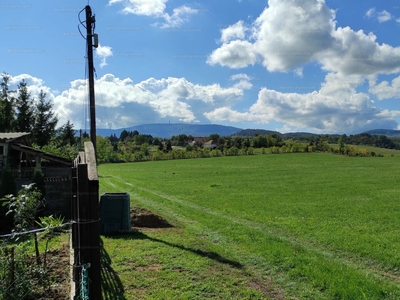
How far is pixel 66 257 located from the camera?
24.3 feet

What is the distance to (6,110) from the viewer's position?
39.7 metres

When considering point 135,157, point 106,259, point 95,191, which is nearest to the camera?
point 95,191

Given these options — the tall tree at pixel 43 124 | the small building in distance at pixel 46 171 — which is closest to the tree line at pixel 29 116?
the tall tree at pixel 43 124

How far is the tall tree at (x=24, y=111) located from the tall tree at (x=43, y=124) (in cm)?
83

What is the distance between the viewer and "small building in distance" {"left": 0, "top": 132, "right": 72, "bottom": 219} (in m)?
13.7

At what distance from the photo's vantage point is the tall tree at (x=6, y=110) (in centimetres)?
3841

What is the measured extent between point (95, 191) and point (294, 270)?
5.28 meters

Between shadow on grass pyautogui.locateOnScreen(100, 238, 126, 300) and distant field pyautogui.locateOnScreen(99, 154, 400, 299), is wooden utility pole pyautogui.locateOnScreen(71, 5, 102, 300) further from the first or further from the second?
distant field pyautogui.locateOnScreen(99, 154, 400, 299)

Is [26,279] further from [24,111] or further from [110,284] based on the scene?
[24,111]

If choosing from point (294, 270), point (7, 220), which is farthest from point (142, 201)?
point (294, 270)

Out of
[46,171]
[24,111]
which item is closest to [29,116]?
[24,111]

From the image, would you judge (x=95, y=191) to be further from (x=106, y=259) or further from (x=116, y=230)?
(x=116, y=230)

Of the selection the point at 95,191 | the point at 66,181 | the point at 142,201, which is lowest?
the point at 142,201

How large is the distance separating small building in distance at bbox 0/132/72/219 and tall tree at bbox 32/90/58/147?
1222 inches
